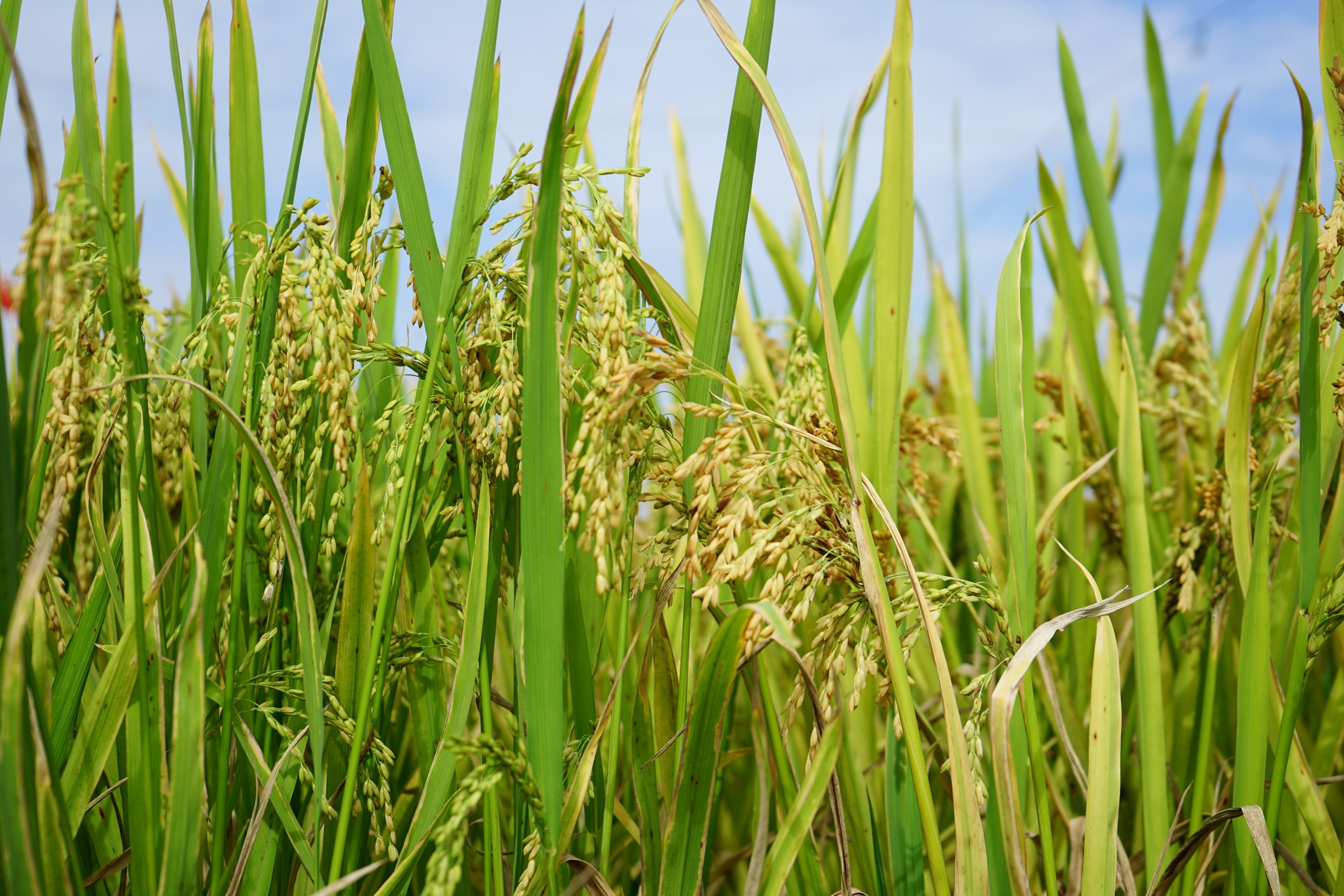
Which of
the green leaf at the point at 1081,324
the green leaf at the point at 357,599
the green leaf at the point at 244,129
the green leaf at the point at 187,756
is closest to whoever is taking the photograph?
the green leaf at the point at 187,756

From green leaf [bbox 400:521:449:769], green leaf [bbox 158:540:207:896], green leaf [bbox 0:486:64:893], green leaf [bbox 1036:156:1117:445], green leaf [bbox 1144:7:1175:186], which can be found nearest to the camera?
green leaf [bbox 0:486:64:893]

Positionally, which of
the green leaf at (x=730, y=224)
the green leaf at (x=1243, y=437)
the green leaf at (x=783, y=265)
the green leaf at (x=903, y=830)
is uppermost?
the green leaf at (x=783, y=265)

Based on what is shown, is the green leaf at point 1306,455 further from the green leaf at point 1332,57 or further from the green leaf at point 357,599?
the green leaf at point 357,599

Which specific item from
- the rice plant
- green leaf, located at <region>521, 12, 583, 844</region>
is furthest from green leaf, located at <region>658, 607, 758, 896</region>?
green leaf, located at <region>521, 12, 583, 844</region>

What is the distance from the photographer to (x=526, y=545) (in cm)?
72

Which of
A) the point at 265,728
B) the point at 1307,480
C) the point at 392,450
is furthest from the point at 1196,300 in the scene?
the point at 265,728

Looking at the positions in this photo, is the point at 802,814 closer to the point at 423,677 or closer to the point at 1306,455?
the point at 423,677

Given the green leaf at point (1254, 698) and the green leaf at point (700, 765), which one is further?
the green leaf at point (1254, 698)

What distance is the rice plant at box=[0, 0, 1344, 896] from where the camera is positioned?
703 millimetres

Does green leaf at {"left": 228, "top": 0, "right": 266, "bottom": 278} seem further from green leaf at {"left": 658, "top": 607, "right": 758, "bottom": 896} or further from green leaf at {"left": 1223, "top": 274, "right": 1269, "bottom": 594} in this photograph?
green leaf at {"left": 1223, "top": 274, "right": 1269, "bottom": 594}

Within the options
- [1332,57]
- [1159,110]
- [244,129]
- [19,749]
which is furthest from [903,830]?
[1159,110]

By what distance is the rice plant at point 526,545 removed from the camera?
0.70 meters

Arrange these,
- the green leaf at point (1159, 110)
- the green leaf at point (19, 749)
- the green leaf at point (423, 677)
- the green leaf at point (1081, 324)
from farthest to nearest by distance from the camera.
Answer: the green leaf at point (1159, 110)
the green leaf at point (1081, 324)
the green leaf at point (423, 677)
the green leaf at point (19, 749)

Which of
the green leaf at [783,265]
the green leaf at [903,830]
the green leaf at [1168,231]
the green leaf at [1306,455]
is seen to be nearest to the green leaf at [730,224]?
the green leaf at [903,830]
